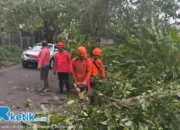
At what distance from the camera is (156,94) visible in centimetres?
467

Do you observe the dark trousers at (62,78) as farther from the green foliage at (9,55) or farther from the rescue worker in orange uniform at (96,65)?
the green foliage at (9,55)

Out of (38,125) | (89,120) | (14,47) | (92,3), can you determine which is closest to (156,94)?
(89,120)

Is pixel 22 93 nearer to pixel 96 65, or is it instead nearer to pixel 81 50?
pixel 96 65

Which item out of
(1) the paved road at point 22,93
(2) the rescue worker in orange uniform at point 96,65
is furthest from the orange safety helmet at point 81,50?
(1) the paved road at point 22,93

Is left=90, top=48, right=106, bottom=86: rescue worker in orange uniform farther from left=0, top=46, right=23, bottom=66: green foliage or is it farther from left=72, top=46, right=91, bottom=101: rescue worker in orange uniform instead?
left=0, top=46, right=23, bottom=66: green foliage

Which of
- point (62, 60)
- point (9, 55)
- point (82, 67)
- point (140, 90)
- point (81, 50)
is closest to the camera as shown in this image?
point (140, 90)

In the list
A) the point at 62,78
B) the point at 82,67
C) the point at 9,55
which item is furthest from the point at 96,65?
the point at 9,55

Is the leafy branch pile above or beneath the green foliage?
above

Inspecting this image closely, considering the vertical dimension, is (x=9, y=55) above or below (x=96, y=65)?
below

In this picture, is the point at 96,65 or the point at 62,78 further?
the point at 62,78

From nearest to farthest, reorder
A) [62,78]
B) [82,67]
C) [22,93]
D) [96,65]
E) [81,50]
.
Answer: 1. [81,50]
2. [82,67]
3. [96,65]
4. [62,78]
5. [22,93]

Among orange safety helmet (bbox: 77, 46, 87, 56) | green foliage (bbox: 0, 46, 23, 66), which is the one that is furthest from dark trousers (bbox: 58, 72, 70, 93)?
green foliage (bbox: 0, 46, 23, 66)

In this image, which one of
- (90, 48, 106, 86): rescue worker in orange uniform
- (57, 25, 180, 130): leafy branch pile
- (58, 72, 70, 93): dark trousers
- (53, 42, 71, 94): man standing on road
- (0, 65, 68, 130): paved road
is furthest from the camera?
(58, 72, 70, 93): dark trousers

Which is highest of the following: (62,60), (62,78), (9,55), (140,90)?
(62,60)
